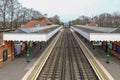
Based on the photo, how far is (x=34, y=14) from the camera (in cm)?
15225

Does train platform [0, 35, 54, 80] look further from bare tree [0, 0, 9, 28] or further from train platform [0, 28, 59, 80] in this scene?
bare tree [0, 0, 9, 28]

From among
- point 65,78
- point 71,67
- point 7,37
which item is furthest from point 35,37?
point 65,78

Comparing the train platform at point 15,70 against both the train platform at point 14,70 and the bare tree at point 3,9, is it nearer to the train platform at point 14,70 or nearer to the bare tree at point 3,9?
the train platform at point 14,70

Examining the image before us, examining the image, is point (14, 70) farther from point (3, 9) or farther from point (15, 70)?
point (3, 9)

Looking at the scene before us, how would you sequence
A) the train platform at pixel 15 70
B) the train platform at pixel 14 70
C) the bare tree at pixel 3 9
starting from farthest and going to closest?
the bare tree at pixel 3 9 → the train platform at pixel 14 70 → the train platform at pixel 15 70

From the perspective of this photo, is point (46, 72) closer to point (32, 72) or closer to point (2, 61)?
point (32, 72)

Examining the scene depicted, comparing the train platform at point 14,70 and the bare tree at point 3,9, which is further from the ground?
the bare tree at point 3,9

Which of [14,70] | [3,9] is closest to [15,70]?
[14,70]

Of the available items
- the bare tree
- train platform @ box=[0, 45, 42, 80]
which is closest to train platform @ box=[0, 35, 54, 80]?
train platform @ box=[0, 45, 42, 80]

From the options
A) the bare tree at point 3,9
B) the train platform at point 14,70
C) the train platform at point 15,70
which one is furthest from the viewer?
the bare tree at point 3,9

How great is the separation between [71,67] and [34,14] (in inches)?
4889

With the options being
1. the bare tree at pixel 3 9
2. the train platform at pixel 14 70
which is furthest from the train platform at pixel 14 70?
the bare tree at pixel 3 9

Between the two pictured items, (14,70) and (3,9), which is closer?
(14,70)

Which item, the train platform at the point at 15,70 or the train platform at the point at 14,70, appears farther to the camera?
the train platform at the point at 14,70
